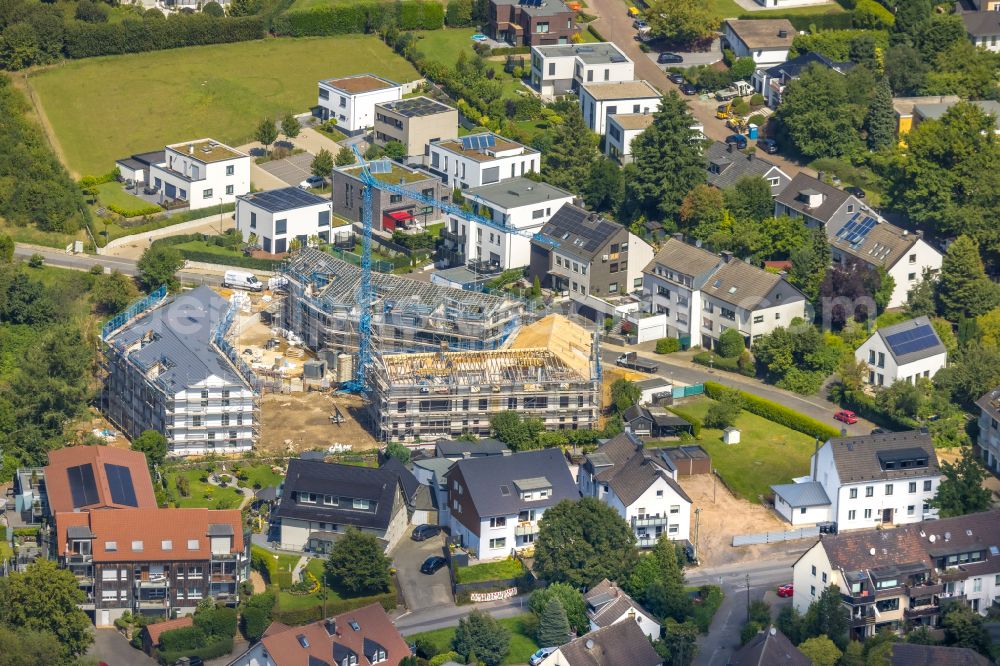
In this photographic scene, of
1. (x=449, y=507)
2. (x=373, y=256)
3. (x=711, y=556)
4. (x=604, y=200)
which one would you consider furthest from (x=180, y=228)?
(x=711, y=556)

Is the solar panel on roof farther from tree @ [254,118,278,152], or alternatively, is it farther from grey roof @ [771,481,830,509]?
tree @ [254,118,278,152]

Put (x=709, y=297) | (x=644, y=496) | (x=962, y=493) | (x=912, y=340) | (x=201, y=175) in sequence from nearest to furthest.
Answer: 1. (x=644, y=496)
2. (x=962, y=493)
3. (x=912, y=340)
4. (x=709, y=297)
5. (x=201, y=175)

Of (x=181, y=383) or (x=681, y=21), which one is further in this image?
(x=681, y=21)

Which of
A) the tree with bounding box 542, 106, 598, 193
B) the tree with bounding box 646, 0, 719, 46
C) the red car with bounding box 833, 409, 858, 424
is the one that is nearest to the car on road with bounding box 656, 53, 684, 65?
the tree with bounding box 646, 0, 719, 46

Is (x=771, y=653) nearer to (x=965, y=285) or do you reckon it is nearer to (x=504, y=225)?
(x=965, y=285)

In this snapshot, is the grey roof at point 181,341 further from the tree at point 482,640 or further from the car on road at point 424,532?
the tree at point 482,640

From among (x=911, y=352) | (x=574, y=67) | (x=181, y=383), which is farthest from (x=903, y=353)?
(x=574, y=67)

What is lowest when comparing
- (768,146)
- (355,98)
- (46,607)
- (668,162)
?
(355,98)

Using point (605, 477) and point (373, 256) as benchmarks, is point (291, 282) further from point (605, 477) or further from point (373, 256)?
point (605, 477)
